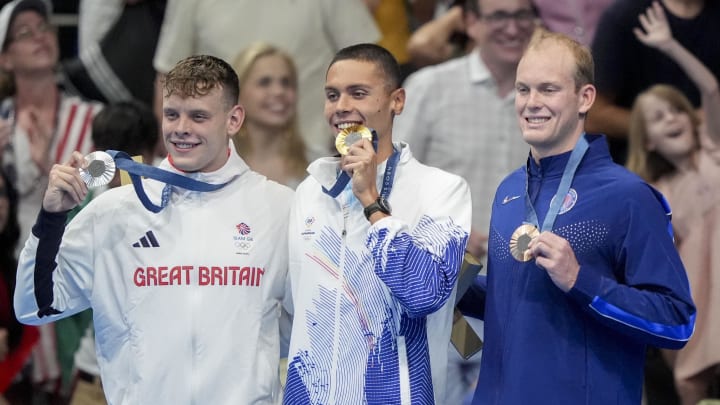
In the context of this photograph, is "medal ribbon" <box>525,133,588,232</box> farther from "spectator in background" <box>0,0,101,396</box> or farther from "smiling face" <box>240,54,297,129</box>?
"spectator in background" <box>0,0,101,396</box>

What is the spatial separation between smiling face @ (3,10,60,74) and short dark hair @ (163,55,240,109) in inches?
127

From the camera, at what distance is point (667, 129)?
7.43 metres

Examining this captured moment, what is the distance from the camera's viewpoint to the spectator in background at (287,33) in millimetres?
8109

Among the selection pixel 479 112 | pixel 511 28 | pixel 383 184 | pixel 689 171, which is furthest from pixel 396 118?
→ pixel 383 184

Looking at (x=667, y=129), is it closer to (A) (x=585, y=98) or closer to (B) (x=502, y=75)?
(B) (x=502, y=75)

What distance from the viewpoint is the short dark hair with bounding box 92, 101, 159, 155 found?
7.21 metres

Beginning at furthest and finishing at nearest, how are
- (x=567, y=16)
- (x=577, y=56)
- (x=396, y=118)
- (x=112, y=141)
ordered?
(x=567, y=16)
(x=396, y=118)
(x=112, y=141)
(x=577, y=56)

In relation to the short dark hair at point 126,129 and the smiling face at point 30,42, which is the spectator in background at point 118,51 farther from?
the short dark hair at point 126,129

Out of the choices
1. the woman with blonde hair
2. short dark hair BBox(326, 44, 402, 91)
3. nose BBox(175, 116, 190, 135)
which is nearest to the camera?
nose BBox(175, 116, 190, 135)

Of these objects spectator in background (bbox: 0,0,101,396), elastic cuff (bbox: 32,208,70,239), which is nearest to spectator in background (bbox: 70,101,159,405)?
spectator in background (bbox: 0,0,101,396)

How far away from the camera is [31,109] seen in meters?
8.25

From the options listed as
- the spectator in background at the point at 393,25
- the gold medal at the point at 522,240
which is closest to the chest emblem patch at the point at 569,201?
the gold medal at the point at 522,240

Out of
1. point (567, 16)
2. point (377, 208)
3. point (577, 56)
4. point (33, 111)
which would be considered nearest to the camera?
point (377, 208)

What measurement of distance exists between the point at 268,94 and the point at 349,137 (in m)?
2.83
